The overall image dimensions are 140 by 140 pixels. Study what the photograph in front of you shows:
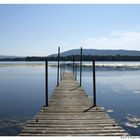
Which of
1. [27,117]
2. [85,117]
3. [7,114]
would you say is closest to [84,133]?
[85,117]

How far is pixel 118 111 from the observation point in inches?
891

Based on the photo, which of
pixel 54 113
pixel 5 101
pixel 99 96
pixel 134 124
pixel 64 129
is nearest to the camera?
pixel 64 129

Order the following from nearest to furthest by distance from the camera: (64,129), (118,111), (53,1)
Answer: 1. (53,1)
2. (64,129)
3. (118,111)

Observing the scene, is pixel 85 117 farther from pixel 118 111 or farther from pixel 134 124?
pixel 118 111

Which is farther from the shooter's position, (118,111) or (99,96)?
(99,96)

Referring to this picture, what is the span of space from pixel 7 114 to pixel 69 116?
8744mm

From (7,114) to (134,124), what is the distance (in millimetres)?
8878

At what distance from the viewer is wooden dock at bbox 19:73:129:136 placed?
11273 mm

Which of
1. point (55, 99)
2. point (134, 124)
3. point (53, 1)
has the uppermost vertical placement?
point (53, 1)

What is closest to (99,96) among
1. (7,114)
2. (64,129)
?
(7,114)

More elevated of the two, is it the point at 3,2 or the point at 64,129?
the point at 3,2

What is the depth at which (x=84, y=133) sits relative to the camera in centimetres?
1120

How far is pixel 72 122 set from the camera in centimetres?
1302

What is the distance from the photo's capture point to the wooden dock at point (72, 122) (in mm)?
11273
